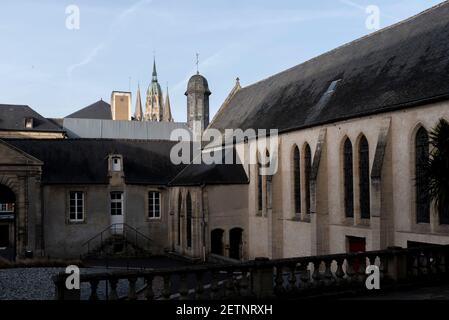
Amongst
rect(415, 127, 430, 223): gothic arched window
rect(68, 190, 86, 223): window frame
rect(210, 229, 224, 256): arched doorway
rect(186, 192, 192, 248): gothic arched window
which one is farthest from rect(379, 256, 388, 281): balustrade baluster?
rect(68, 190, 86, 223): window frame

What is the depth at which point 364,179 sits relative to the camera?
2105 centimetres

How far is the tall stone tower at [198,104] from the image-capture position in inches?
1623

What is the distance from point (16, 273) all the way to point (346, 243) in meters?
13.9

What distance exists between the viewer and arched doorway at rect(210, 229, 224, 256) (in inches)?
1155

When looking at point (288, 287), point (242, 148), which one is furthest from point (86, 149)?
point (288, 287)

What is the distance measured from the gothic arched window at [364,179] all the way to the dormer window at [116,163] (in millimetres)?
17391

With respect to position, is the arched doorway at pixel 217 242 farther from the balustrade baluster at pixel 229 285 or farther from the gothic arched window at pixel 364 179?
the balustrade baluster at pixel 229 285

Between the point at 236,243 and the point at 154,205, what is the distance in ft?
22.2

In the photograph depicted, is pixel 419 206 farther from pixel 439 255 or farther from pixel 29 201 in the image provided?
pixel 29 201

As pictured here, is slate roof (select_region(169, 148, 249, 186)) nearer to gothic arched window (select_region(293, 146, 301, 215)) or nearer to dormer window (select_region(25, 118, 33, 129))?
gothic arched window (select_region(293, 146, 301, 215))

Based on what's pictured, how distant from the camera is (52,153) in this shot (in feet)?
110

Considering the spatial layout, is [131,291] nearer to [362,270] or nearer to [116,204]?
[362,270]

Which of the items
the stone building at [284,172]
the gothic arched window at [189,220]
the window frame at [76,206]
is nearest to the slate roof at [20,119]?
the stone building at [284,172]

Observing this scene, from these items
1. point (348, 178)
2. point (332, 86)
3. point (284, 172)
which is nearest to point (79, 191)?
point (284, 172)
